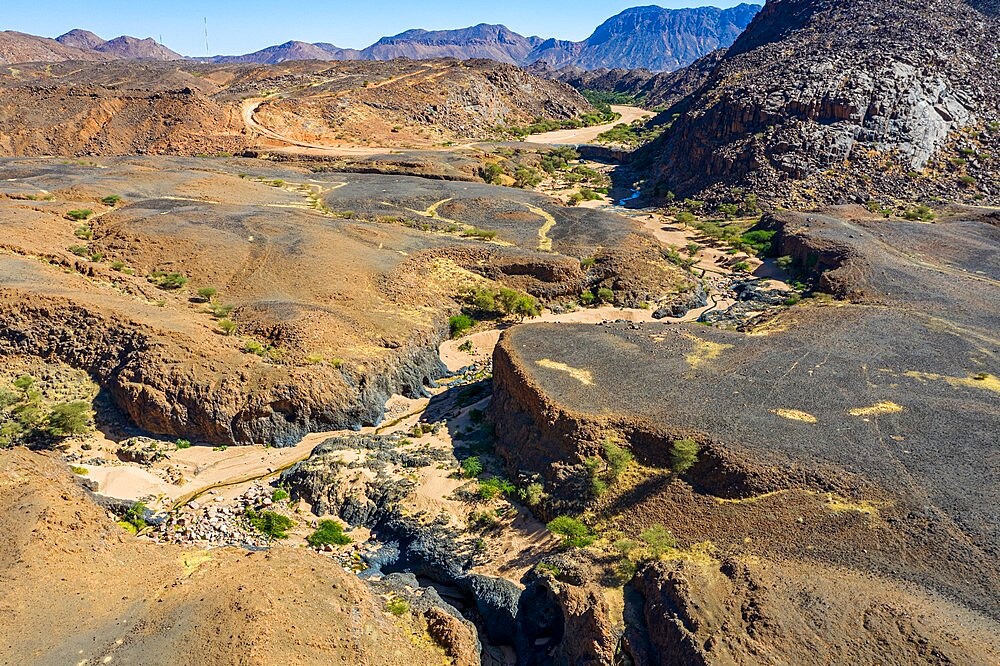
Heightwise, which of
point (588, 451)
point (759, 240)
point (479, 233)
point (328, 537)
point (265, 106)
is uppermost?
point (265, 106)

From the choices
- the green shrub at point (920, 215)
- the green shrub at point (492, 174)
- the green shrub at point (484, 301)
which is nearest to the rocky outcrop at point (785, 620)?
the green shrub at point (484, 301)

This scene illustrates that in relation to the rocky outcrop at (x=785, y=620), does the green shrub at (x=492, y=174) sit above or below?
above

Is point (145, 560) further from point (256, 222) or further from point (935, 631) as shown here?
point (256, 222)

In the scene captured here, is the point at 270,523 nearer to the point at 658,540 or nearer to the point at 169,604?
the point at 169,604

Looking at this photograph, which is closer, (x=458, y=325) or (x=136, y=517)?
(x=136, y=517)

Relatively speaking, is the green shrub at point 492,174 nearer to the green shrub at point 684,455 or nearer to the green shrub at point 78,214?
the green shrub at point 78,214

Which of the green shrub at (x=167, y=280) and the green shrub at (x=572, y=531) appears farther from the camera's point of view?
the green shrub at (x=167, y=280)

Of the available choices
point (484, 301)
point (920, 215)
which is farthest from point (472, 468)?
point (920, 215)
